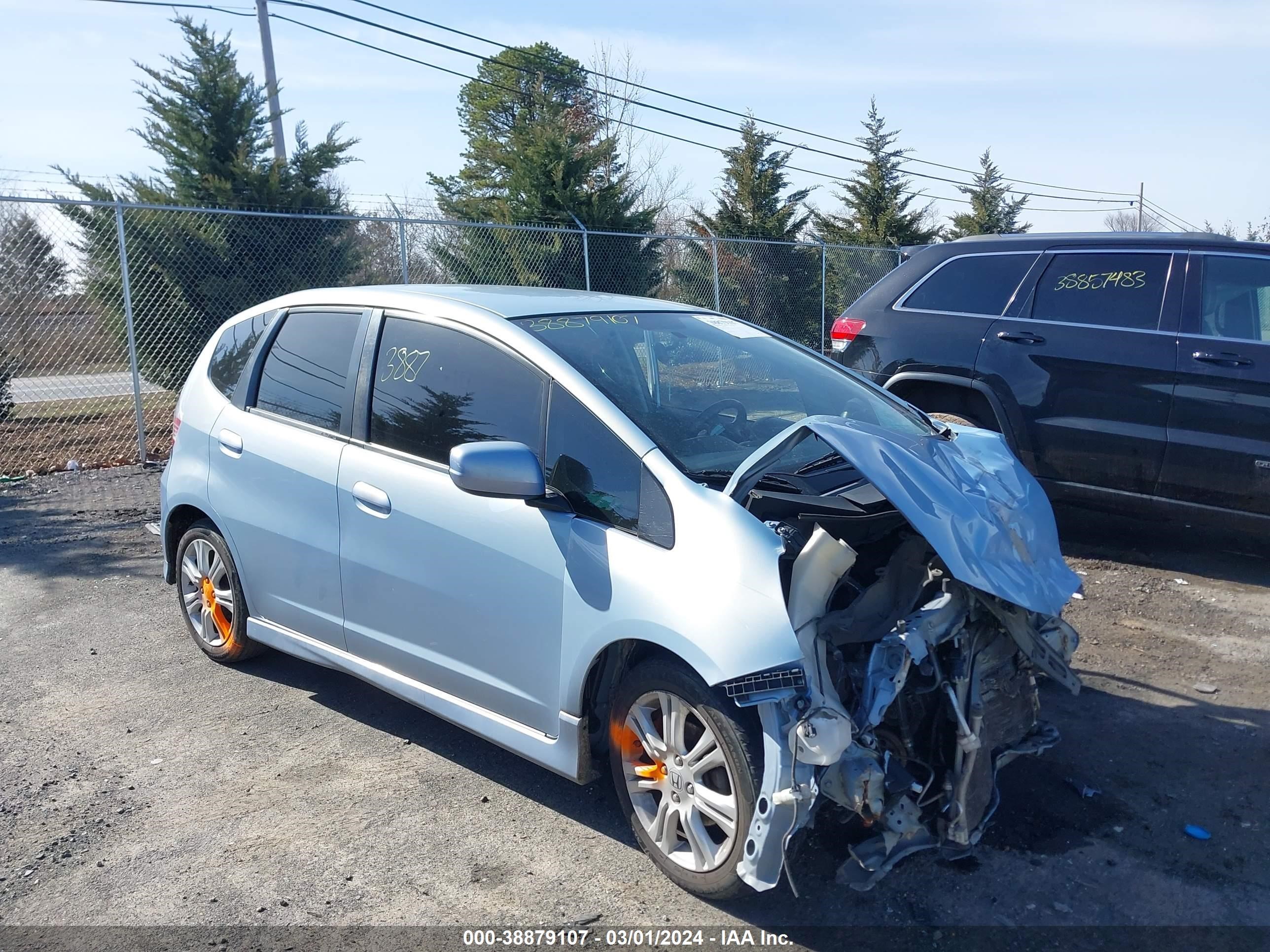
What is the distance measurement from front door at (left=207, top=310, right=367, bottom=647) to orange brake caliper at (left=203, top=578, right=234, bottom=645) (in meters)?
0.36

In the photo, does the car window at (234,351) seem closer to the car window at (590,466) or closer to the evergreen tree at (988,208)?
the car window at (590,466)

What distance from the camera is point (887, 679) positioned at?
2873mm

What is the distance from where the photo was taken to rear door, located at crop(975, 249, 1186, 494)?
593 centimetres

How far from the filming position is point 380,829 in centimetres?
354

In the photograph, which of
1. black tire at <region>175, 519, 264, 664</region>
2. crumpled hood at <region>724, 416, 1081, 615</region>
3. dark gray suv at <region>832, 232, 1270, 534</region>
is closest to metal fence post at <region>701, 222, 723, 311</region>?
dark gray suv at <region>832, 232, 1270, 534</region>

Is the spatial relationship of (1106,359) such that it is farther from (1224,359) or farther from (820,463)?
(820,463)

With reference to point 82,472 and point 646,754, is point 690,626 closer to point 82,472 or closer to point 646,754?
point 646,754

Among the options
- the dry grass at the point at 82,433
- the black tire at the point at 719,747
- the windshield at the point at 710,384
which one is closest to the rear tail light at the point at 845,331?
the windshield at the point at 710,384

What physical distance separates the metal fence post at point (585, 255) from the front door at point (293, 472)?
6.65m

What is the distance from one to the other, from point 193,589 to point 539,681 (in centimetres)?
253

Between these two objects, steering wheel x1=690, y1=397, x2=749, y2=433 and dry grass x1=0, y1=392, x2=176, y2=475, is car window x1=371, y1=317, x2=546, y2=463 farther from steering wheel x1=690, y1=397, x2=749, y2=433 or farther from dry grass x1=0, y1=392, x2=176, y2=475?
dry grass x1=0, y1=392, x2=176, y2=475

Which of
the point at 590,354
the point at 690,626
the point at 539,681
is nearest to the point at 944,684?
the point at 690,626

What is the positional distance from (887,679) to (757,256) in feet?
49.8

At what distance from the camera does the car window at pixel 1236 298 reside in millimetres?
5719
